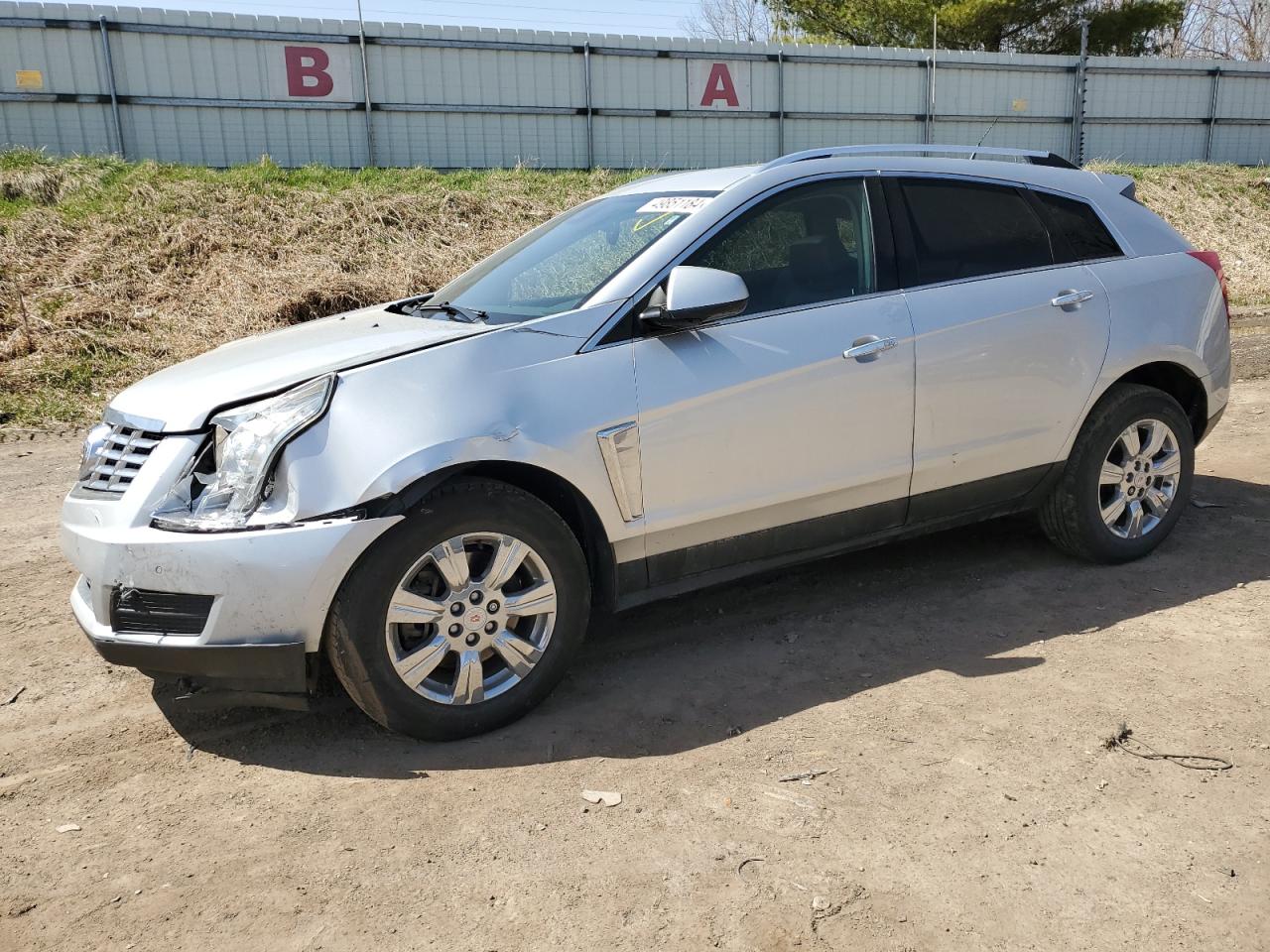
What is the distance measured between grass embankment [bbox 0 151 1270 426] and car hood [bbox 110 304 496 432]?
528cm

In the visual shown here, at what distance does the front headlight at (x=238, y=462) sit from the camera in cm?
320

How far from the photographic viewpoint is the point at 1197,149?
23.6m

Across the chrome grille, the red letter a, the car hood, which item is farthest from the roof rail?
the red letter a

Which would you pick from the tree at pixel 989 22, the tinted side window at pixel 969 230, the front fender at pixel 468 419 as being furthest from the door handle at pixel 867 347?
the tree at pixel 989 22

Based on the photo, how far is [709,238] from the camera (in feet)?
12.9

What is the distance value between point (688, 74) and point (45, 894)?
57.0 feet

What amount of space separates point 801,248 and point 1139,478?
2.03 metres

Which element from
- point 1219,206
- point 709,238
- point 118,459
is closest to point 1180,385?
point 709,238

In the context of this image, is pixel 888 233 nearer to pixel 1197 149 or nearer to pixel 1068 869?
pixel 1068 869

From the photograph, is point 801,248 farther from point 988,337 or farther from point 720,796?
point 720,796

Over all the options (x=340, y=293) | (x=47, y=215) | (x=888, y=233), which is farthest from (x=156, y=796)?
(x=47, y=215)

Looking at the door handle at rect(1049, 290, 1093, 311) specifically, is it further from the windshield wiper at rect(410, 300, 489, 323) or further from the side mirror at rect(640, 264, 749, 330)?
the windshield wiper at rect(410, 300, 489, 323)

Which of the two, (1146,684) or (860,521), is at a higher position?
(860,521)

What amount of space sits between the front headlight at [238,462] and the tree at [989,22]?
27874 mm
